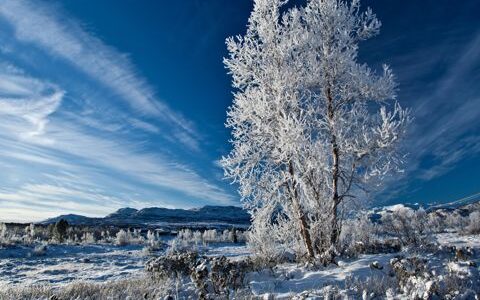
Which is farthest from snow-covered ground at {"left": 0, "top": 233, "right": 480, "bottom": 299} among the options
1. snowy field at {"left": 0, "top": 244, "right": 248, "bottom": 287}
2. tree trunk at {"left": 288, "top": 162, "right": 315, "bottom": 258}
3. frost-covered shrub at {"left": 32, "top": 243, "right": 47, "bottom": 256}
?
tree trunk at {"left": 288, "top": 162, "right": 315, "bottom": 258}

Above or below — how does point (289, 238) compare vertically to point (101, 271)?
above

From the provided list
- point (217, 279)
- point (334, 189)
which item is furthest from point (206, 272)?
point (334, 189)

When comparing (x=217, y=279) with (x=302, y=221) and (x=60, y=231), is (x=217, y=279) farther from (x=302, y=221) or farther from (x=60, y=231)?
(x=60, y=231)

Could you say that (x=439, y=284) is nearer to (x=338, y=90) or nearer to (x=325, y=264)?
(x=325, y=264)

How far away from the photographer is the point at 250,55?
13930 millimetres

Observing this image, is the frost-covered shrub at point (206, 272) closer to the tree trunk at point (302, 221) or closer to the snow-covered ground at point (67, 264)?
the tree trunk at point (302, 221)

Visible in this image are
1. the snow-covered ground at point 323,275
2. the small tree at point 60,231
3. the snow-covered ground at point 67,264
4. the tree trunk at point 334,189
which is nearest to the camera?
the snow-covered ground at point 323,275

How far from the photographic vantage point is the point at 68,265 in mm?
19500

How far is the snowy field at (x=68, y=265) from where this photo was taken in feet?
51.5

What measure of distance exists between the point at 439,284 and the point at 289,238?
7747 mm

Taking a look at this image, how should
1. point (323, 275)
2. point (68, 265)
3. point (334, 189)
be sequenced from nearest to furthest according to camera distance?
1. point (323, 275)
2. point (334, 189)
3. point (68, 265)

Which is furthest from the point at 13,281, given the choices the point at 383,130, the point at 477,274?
the point at 477,274

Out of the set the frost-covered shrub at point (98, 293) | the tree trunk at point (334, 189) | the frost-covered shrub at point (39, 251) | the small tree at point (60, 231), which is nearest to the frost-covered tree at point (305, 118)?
the tree trunk at point (334, 189)

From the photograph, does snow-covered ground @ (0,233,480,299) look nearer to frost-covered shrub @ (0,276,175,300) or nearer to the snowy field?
the snowy field
